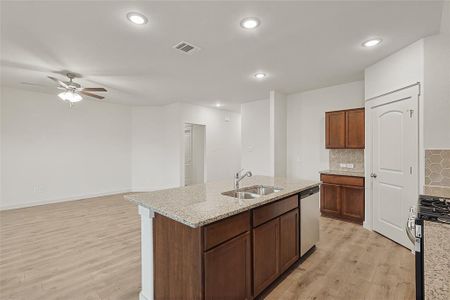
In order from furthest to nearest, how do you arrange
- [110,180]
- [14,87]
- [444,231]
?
[110,180] < [14,87] < [444,231]

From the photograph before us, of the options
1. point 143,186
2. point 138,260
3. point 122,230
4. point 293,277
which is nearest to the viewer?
point 293,277

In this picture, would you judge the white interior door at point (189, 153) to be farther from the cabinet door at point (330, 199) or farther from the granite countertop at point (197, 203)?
the granite countertop at point (197, 203)

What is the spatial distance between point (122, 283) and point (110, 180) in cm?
481

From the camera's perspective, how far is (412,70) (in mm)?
2797

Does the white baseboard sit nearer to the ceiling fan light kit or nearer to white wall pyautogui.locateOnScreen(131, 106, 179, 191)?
white wall pyautogui.locateOnScreen(131, 106, 179, 191)

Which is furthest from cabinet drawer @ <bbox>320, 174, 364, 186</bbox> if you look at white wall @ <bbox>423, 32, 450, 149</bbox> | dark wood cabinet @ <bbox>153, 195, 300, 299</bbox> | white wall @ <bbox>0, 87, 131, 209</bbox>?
white wall @ <bbox>0, 87, 131, 209</bbox>

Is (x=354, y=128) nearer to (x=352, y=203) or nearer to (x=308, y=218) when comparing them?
(x=352, y=203)

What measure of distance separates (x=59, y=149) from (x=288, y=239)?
5831mm

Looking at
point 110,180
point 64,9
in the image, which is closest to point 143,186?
point 110,180

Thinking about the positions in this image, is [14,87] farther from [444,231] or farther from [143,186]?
[444,231]

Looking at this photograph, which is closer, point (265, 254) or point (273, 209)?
point (265, 254)

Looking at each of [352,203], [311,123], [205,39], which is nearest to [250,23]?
[205,39]

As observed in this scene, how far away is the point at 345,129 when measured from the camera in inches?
162

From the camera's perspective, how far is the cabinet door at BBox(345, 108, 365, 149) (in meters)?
3.91
